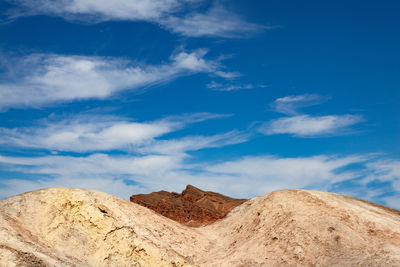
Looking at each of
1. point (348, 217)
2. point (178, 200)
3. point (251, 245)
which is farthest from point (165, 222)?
point (178, 200)

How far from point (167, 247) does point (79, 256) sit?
5.93m

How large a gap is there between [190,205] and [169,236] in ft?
112

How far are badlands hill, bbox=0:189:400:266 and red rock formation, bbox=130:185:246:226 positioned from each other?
28.4 metres

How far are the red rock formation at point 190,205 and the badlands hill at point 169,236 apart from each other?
28407 mm

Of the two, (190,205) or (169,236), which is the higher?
(190,205)

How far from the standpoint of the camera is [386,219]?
28.7m

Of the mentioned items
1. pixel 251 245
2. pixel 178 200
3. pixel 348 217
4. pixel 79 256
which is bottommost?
pixel 79 256

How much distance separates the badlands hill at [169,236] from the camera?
2303 centimetres

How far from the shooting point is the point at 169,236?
28.0 m

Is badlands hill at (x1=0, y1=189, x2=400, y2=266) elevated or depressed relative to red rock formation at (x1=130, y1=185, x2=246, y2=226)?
depressed

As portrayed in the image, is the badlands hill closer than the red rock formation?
Yes

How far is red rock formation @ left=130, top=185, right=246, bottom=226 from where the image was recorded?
59.0m

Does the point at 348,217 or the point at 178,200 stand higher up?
the point at 178,200

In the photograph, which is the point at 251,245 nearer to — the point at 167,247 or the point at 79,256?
the point at 167,247
